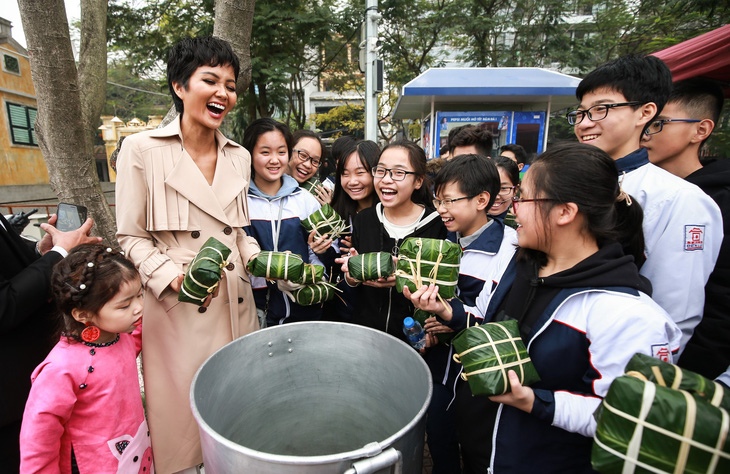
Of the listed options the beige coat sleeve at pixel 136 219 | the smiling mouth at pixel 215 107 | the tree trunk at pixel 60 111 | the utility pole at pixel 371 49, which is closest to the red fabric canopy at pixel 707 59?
the smiling mouth at pixel 215 107

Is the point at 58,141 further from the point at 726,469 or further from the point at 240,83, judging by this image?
the point at 726,469

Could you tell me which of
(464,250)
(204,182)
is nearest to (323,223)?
(204,182)

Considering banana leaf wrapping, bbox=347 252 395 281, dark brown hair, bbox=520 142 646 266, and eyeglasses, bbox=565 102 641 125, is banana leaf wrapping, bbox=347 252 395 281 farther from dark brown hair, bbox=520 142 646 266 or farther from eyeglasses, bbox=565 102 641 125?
eyeglasses, bbox=565 102 641 125

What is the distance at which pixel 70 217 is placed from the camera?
2008 mm

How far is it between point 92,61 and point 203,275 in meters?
3.87

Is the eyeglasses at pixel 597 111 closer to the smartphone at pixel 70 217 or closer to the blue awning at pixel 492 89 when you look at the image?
the smartphone at pixel 70 217

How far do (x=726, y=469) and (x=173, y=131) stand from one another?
233cm

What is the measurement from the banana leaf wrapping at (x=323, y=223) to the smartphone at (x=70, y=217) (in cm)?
122

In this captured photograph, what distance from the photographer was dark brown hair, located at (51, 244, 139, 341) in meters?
1.53

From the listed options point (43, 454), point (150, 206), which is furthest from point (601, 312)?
point (43, 454)

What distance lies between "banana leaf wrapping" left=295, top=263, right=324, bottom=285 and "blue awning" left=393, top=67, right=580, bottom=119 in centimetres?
604

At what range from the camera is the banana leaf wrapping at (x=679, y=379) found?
0.86 m

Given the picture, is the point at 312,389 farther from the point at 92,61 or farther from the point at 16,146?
the point at 16,146

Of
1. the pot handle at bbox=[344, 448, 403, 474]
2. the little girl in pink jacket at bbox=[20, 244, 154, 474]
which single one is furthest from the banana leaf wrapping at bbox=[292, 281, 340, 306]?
the pot handle at bbox=[344, 448, 403, 474]
